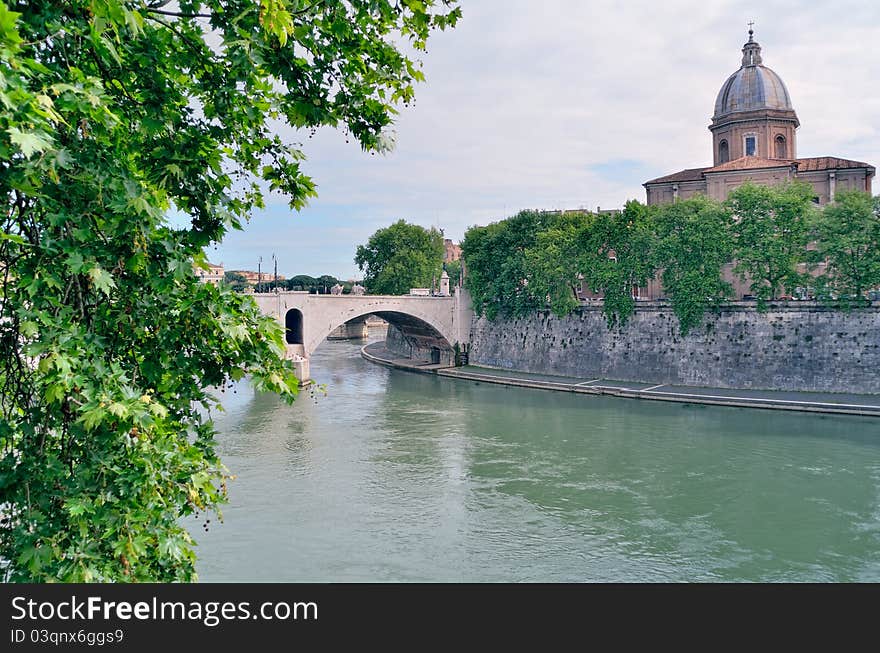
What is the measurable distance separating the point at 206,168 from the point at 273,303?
32.3 m

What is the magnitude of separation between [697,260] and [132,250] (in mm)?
29362

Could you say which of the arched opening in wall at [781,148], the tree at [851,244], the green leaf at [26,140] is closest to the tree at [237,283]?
the green leaf at [26,140]

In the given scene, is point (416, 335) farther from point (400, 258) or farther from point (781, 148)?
point (781, 148)

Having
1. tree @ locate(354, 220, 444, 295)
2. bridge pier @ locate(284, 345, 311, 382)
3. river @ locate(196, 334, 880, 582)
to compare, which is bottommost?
river @ locate(196, 334, 880, 582)

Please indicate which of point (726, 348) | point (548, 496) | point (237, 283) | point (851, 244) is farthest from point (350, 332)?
point (237, 283)

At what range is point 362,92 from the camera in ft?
16.3

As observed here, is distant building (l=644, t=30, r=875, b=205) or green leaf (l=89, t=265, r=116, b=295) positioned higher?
distant building (l=644, t=30, r=875, b=205)

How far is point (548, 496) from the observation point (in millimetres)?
15391

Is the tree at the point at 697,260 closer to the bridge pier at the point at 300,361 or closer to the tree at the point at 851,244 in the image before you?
the tree at the point at 851,244

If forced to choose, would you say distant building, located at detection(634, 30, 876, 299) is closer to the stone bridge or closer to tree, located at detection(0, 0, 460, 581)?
the stone bridge

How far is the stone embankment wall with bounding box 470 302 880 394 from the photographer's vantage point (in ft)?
89.0

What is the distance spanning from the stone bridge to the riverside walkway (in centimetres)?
426

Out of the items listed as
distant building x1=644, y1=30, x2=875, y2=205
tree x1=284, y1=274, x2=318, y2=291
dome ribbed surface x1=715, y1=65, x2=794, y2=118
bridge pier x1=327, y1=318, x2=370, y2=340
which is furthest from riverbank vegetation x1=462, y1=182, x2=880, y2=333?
tree x1=284, y1=274, x2=318, y2=291

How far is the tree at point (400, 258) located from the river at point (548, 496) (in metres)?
31.5
